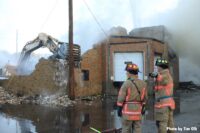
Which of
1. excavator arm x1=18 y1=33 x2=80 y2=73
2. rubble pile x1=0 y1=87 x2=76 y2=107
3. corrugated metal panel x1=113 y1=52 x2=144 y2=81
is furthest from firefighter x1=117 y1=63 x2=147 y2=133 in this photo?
corrugated metal panel x1=113 y1=52 x2=144 y2=81

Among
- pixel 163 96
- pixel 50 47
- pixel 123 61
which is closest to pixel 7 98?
pixel 50 47

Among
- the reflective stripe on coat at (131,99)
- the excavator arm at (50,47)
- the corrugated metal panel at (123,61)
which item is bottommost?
the reflective stripe on coat at (131,99)

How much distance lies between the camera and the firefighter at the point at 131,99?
6125 millimetres

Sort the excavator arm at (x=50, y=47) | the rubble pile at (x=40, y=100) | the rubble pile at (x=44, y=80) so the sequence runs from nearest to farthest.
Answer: the rubble pile at (x=40, y=100)
the rubble pile at (x=44, y=80)
the excavator arm at (x=50, y=47)

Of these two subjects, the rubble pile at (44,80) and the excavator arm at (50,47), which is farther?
the excavator arm at (50,47)

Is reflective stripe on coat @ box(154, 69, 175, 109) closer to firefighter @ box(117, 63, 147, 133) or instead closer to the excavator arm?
firefighter @ box(117, 63, 147, 133)

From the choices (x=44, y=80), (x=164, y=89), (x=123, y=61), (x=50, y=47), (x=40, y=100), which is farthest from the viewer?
(x=123, y=61)

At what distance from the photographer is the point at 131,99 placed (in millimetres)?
6168

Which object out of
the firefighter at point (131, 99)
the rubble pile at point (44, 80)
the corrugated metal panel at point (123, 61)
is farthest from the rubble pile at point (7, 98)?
the firefighter at point (131, 99)

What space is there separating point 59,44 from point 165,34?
10084mm

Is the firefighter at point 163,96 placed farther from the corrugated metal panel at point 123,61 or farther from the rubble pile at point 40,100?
the corrugated metal panel at point 123,61

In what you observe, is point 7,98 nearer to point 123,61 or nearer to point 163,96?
point 123,61

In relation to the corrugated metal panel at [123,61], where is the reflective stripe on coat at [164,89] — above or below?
below

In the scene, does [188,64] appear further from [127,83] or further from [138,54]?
[127,83]
